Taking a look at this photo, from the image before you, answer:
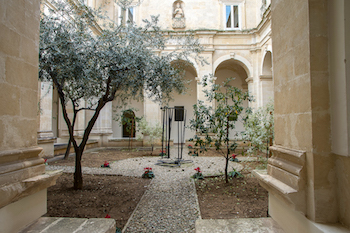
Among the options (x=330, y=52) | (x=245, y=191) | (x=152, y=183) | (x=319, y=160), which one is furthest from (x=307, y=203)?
(x=152, y=183)

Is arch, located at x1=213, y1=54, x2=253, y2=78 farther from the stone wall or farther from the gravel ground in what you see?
the stone wall

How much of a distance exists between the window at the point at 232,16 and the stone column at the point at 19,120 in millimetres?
13098

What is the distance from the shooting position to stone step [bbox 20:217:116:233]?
175 centimetres

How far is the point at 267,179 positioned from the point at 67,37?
3.98 metres

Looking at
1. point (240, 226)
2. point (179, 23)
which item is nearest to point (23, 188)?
point (240, 226)

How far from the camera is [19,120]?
1.68 metres

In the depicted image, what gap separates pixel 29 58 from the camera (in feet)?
5.85

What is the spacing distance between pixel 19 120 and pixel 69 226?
0.96 meters

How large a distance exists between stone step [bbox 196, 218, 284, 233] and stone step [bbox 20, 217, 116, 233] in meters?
0.79

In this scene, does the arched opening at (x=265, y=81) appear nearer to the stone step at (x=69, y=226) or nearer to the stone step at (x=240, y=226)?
the stone step at (x=240, y=226)

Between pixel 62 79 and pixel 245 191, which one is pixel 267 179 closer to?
pixel 245 191

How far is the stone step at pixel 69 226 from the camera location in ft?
5.74

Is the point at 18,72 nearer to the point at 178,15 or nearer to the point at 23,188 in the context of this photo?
the point at 23,188

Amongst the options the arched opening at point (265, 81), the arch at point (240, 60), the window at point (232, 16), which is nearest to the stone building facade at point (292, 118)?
the arched opening at point (265, 81)
